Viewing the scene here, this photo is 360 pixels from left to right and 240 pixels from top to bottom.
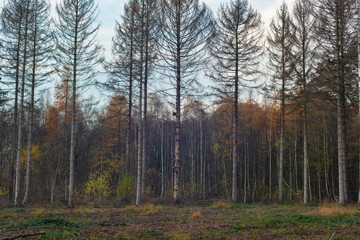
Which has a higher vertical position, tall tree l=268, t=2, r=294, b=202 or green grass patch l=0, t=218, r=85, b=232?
tall tree l=268, t=2, r=294, b=202

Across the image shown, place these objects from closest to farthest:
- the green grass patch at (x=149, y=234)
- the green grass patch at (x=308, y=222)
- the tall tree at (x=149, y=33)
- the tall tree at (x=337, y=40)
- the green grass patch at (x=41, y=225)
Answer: the green grass patch at (x=149, y=234)
the green grass patch at (x=41, y=225)
the green grass patch at (x=308, y=222)
the tall tree at (x=337, y=40)
the tall tree at (x=149, y=33)

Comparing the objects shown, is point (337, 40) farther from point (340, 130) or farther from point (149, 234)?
point (149, 234)

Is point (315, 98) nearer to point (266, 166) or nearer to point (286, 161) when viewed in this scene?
point (286, 161)

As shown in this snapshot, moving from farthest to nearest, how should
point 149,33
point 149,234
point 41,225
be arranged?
point 149,33 < point 41,225 < point 149,234

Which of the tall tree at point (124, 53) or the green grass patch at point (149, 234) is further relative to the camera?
the tall tree at point (124, 53)

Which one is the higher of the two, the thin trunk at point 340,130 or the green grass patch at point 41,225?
the thin trunk at point 340,130

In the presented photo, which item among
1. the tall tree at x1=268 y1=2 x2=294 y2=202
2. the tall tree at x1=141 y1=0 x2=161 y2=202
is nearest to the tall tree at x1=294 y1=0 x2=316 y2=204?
the tall tree at x1=268 y1=2 x2=294 y2=202

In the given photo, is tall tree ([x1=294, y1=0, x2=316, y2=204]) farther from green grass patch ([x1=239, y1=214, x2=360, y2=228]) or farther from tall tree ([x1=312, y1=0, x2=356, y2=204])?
green grass patch ([x1=239, y1=214, x2=360, y2=228])

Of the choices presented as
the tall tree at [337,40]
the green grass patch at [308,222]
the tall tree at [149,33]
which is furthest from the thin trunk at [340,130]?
the tall tree at [149,33]

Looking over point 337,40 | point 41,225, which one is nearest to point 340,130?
point 337,40

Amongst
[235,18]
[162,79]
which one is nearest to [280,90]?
[235,18]

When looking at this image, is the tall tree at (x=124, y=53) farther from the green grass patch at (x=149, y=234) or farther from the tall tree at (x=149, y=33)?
the green grass patch at (x=149, y=234)

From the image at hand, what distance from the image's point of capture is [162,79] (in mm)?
15578

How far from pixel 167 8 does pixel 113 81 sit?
217 inches
